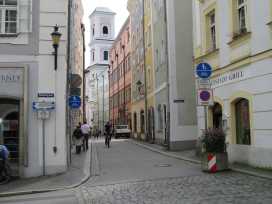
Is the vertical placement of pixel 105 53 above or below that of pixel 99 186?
above

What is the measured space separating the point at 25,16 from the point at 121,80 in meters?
46.4

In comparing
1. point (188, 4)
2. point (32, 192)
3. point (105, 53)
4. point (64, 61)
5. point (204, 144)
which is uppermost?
point (105, 53)

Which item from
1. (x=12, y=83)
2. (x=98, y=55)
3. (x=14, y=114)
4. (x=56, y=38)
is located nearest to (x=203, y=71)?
(x=56, y=38)

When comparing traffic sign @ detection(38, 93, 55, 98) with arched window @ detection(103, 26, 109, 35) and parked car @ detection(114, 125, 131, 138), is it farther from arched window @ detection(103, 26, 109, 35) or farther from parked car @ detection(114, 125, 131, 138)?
arched window @ detection(103, 26, 109, 35)

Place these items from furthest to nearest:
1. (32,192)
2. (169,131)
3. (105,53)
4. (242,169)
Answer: (105,53), (169,131), (242,169), (32,192)

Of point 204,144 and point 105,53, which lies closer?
Answer: point 204,144

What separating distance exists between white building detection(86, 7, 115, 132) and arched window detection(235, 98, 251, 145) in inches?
2931

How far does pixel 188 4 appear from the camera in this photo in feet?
93.6

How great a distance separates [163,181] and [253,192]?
3.33 metres

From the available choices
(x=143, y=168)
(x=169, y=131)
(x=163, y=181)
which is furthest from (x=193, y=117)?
(x=163, y=181)

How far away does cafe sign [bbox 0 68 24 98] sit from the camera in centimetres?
1642

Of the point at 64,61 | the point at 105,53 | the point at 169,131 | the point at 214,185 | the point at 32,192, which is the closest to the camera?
the point at 214,185

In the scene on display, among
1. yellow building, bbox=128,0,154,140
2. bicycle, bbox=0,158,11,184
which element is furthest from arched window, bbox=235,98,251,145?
yellow building, bbox=128,0,154,140

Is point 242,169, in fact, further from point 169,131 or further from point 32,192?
point 169,131
